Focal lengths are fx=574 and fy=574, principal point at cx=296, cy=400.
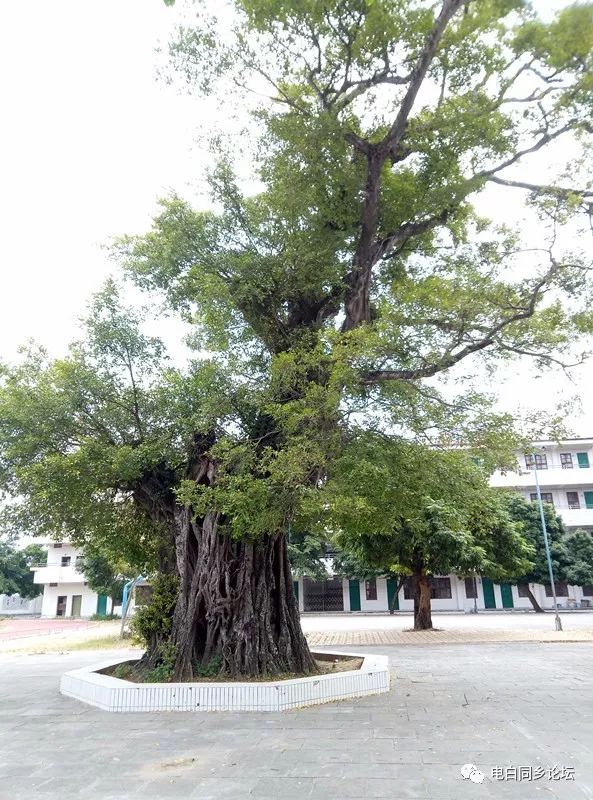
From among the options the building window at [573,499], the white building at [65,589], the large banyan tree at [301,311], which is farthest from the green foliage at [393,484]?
the white building at [65,589]

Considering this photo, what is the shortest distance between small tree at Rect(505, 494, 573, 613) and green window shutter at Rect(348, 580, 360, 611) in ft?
33.3

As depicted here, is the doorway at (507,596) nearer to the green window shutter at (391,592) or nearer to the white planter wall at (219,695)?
the green window shutter at (391,592)

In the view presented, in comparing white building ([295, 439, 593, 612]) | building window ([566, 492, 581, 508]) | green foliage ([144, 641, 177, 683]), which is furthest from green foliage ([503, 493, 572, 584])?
green foliage ([144, 641, 177, 683])

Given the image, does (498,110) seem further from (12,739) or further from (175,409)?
(12,739)

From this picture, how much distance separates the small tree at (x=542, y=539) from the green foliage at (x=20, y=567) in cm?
3166

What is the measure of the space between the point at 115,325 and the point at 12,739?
5.58 meters

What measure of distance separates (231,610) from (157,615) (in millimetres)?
1256

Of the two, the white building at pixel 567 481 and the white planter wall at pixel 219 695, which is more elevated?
the white building at pixel 567 481

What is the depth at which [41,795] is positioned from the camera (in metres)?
4.15

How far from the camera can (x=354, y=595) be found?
3325 cm

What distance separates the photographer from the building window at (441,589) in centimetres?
3155

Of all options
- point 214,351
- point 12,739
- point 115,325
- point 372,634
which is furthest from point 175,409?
point 372,634

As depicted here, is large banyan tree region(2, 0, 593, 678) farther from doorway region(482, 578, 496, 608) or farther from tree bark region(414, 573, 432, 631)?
doorway region(482, 578, 496, 608)

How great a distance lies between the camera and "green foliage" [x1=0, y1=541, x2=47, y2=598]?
38.0 meters
